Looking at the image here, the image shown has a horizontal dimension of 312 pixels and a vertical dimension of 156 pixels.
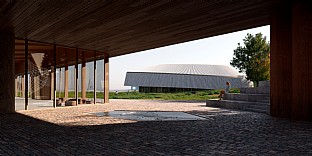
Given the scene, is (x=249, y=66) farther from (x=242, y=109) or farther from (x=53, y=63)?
(x=53, y=63)

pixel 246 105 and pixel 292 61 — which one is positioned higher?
pixel 292 61

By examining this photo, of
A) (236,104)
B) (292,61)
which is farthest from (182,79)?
(292,61)

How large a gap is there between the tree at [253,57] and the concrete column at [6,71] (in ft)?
111

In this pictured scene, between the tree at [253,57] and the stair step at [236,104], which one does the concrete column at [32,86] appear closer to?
the stair step at [236,104]

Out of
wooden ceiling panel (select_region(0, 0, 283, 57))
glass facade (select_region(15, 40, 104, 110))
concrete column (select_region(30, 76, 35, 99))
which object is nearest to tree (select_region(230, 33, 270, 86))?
glass facade (select_region(15, 40, 104, 110))

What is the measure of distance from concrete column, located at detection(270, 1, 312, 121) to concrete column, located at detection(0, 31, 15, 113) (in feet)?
32.7

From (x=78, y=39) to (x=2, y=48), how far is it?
3.18 m

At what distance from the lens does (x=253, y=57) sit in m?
44.2

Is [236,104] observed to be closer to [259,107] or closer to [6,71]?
[259,107]

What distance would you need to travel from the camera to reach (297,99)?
8.97m

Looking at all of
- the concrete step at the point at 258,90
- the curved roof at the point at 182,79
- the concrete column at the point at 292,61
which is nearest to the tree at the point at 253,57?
the curved roof at the point at 182,79

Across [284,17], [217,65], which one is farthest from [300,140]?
[217,65]

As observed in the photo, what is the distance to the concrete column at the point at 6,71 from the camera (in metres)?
11.8

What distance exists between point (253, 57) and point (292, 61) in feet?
120
